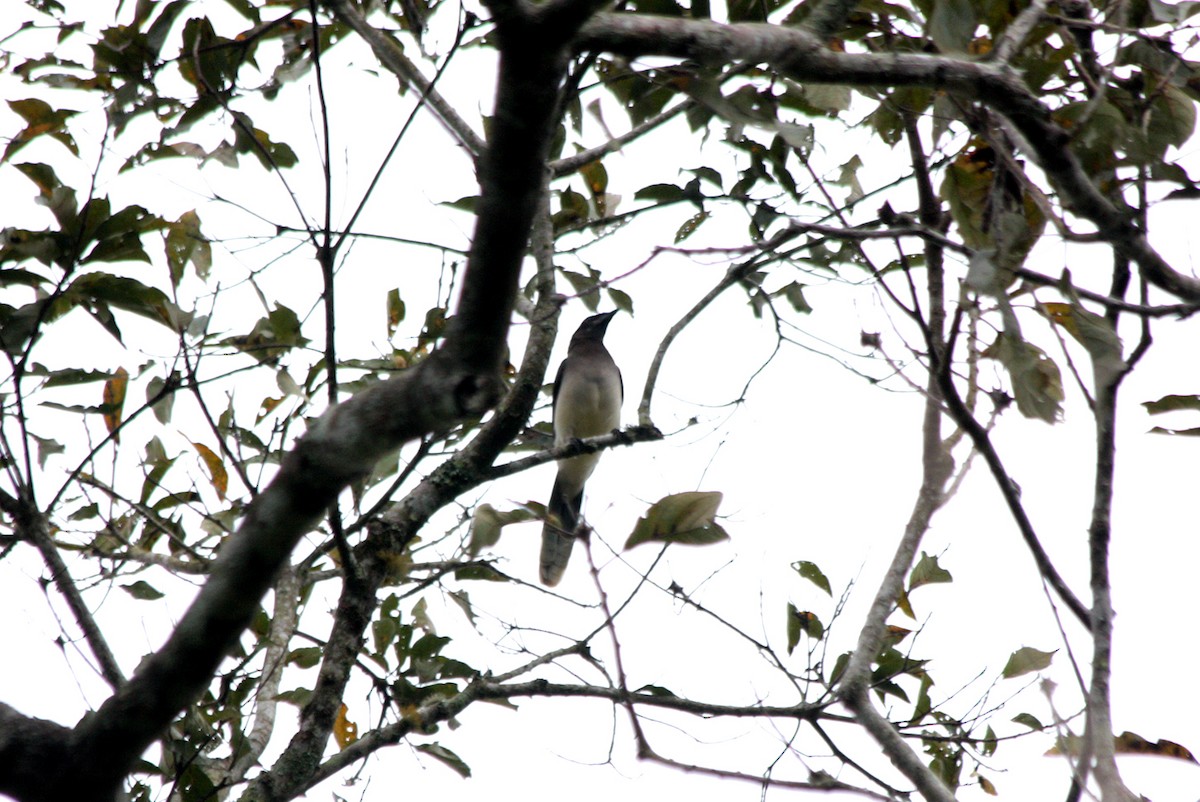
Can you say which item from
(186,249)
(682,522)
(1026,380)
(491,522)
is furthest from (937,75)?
(186,249)

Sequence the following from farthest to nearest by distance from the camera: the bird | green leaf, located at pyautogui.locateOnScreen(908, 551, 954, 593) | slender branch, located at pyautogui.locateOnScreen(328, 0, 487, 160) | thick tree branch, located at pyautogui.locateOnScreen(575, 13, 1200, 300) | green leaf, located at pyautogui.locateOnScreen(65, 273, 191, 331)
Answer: the bird < green leaf, located at pyautogui.locateOnScreen(908, 551, 954, 593) < slender branch, located at pyautogui.locateOnScreen(328, 0, 487, 160) < green leaf, located at pyautogui.locateOnScreen(65, 273, 191, 331) < thick tree branch, located at pyautogui.locateOnScreen(575, 13, 1200, 300)

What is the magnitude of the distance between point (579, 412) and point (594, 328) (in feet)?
3.77

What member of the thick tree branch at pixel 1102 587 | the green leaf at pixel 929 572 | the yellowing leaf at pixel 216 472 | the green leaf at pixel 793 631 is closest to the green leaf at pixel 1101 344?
the thick tree branch at pixel 1102 587

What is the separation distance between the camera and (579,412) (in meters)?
8.35

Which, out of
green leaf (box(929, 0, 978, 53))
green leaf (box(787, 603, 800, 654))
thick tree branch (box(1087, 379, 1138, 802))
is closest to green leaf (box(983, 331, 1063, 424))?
thick tree branch (box(1087, 379, 1138, 802))

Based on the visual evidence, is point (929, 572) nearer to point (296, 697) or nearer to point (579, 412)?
point (296, 697)

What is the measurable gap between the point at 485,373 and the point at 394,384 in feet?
0.63

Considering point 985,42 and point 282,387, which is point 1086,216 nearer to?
point 985,42

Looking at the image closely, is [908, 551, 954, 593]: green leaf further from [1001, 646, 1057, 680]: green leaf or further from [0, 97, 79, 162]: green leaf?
[0, 97, 79, 162]: green leaf

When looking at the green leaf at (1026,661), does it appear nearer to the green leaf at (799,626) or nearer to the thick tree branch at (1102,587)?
the green leaf at (799,626)

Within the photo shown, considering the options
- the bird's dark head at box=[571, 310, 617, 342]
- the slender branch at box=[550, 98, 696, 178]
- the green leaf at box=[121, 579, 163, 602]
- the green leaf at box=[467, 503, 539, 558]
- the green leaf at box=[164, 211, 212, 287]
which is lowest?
the green leaf at box=[121, 579, 163, 602]

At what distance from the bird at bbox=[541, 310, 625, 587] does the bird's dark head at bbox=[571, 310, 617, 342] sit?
16 centimetres

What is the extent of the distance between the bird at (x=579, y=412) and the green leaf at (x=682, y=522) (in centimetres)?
456

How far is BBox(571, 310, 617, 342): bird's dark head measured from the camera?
918 centimetres
